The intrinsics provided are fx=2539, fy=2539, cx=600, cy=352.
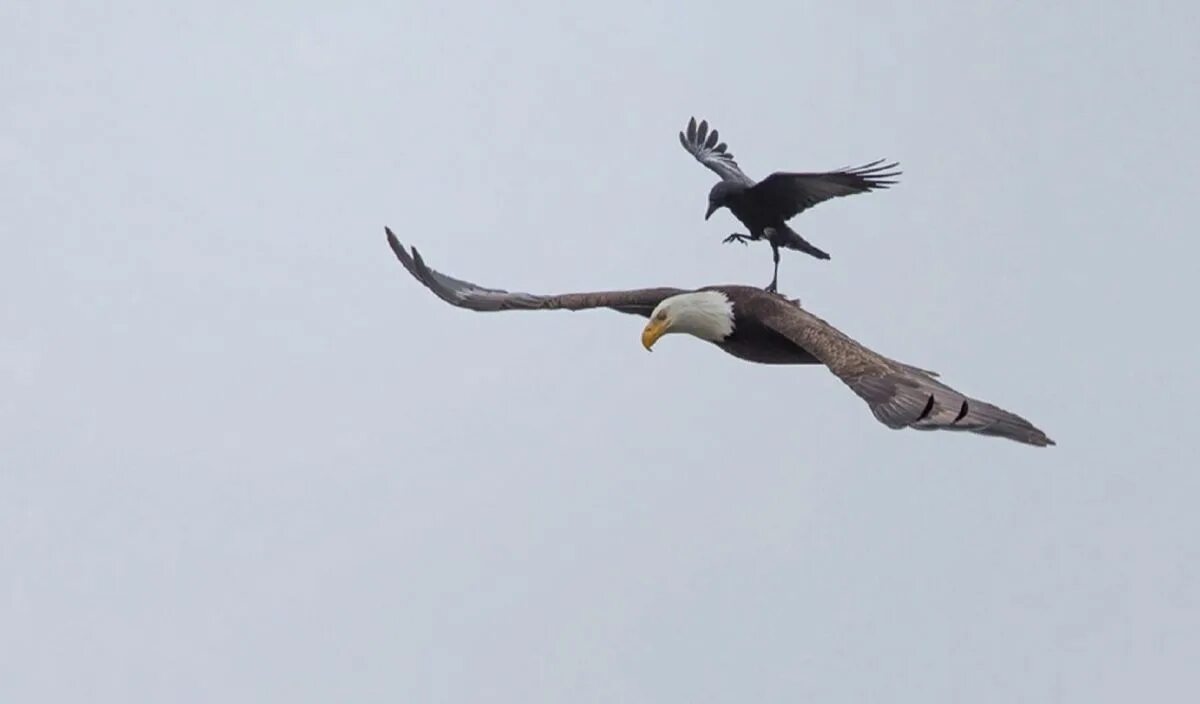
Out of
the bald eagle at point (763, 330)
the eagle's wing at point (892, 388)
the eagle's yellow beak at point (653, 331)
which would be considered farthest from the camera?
the eagle's yellow beak at point (653, 331)

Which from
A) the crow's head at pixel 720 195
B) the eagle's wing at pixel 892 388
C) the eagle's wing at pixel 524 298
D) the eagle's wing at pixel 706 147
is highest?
the eagle's wing at pixel 706 147

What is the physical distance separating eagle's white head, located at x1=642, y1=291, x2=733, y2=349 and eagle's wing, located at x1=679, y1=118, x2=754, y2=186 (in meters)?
4.90

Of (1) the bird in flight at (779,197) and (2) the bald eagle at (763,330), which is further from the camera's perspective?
(1) the bird in flight at (779,197)

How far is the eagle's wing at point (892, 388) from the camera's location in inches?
715

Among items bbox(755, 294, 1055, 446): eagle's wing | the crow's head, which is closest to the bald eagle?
bbox(755, 294, 1055, 446): eagle's wing

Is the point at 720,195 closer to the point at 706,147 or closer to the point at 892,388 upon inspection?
the point at 706,147

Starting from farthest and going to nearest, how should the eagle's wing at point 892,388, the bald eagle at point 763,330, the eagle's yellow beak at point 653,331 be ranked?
the eagle's yellow beak at point 653,331
the bald eagle at point 763,330
the eagle's wing at point 892,388

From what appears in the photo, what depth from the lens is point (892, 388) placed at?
770 inches

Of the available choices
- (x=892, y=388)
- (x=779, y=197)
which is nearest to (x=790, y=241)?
(x=779, y=197)

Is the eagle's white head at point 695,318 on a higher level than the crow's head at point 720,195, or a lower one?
lower

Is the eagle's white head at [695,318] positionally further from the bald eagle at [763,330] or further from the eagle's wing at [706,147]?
the eagle's wing at [706,147]

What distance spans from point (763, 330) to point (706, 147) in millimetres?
6454

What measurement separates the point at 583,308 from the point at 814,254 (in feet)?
9.86

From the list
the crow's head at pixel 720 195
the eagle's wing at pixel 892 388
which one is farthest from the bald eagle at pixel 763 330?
the crow's head at pixel 720 195
